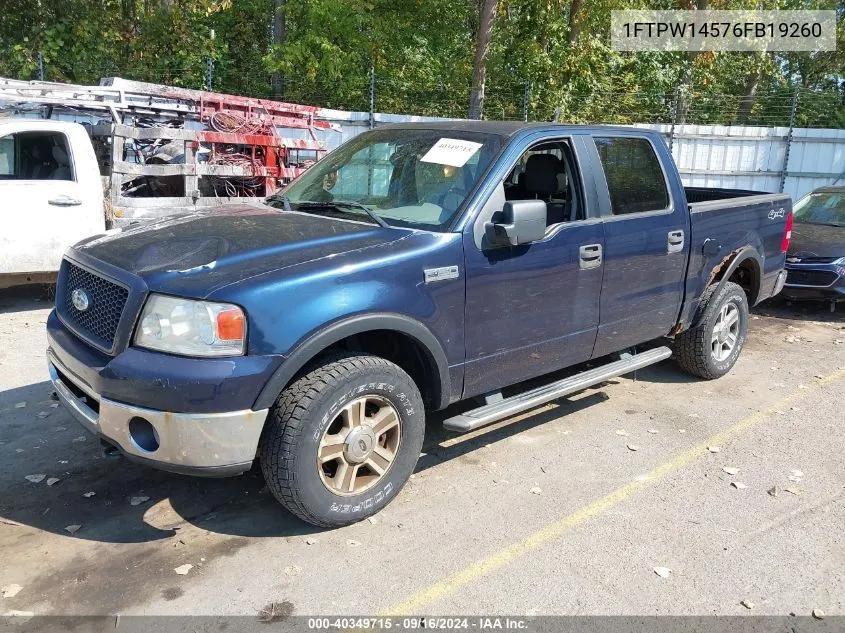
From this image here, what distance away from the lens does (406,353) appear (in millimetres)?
3957

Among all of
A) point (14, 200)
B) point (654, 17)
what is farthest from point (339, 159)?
point (654, 17)

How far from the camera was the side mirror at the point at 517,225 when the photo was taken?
3838mm

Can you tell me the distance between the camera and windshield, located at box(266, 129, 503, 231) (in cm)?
405

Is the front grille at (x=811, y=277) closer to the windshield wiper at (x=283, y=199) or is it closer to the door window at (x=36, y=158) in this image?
the windshield wiper at (x=283, y=199)

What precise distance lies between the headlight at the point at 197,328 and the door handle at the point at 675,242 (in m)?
3.26

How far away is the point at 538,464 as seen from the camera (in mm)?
4480

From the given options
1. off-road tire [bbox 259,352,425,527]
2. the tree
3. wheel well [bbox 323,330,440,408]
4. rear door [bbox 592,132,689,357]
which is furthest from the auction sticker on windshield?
the tree

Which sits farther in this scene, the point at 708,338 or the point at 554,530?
the point at 708,338

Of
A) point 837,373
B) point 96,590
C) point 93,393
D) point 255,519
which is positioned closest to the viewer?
point 96,590

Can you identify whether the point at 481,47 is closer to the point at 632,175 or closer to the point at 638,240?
the point at 632,175

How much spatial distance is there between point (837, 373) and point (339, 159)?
484cm

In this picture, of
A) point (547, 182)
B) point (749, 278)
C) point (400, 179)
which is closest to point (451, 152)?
point (400, 179)

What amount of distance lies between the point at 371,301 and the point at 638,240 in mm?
2234

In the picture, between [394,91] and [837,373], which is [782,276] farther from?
[394,91]
